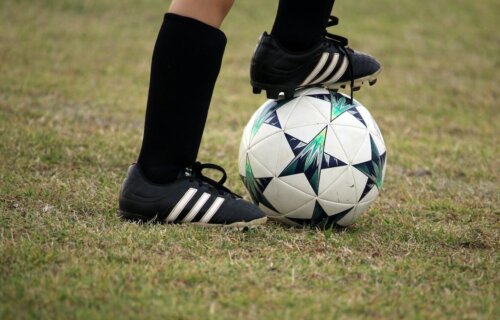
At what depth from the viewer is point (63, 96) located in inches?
278

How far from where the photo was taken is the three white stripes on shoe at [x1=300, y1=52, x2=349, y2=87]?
138 inches

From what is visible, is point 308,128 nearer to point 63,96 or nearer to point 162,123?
point 162,123

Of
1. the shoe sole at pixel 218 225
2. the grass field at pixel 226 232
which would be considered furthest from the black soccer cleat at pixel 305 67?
the shoe sole at pixel 218 225

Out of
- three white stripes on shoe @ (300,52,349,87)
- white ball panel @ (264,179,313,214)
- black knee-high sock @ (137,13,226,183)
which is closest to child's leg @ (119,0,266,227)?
black knee-high sock @ (137,13,226,183)

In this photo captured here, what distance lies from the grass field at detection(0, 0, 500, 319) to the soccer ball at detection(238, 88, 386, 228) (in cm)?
13

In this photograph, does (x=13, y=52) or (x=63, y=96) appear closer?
(x=63, y=96)

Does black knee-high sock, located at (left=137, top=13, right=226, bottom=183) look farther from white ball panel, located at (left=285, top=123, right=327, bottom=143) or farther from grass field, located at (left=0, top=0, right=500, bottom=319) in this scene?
white ball panel, located at (left=285, top=123, right=327, bottom=143)

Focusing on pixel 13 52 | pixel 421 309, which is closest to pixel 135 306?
pixel 421 309

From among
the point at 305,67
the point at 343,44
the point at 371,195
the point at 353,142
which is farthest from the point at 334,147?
the point at 343,44

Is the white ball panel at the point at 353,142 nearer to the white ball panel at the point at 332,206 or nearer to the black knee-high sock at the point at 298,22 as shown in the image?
the white ball panel at the point at 332,206

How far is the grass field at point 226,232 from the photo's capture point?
2.48m

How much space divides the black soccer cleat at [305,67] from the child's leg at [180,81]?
267 millimetres

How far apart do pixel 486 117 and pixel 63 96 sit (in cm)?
426

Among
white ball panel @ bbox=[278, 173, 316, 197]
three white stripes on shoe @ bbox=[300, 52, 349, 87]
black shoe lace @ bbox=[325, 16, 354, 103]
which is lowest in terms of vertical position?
white ball panel @ bbox=[278, 173, 316, 197]
